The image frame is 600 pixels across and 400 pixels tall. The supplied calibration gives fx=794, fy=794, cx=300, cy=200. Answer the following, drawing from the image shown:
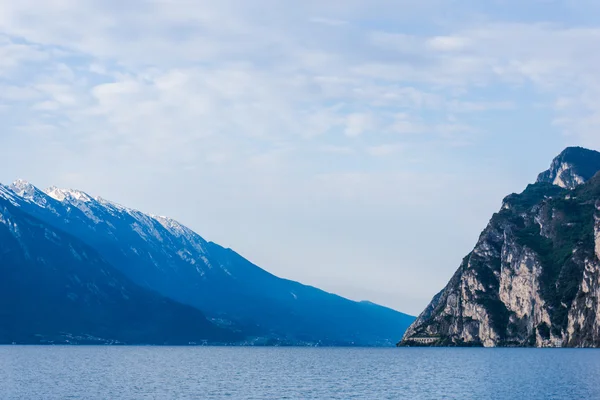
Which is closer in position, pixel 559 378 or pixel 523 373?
pixel 559 378

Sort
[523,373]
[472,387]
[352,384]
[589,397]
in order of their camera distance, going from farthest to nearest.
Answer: [523,373], [352,384], [472,387], [589,397]

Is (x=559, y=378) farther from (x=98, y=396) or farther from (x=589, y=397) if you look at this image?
(x=98, y=396)

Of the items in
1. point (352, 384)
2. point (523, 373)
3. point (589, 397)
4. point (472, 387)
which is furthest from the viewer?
point (523, 373)

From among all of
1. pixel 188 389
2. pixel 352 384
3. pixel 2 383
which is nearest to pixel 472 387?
pixel 352 384

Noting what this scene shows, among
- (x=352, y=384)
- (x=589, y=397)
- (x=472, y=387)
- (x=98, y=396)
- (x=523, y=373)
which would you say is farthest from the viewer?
(x=523, y=373)

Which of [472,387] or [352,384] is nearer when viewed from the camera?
[472,387]

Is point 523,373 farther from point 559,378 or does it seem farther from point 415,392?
point 415,392

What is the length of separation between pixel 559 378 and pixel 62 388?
99.5 m

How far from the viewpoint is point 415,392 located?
141 metres

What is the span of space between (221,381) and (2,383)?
44906 millimetres


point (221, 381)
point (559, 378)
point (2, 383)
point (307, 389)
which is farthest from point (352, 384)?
point (2, 383)

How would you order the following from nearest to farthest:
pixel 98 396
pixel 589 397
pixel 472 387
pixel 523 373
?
pixel 589 397 → pixel 98 396 → pixel 472 387 → pixel 523 373

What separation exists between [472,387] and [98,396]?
2671 inches

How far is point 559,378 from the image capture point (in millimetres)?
163750
